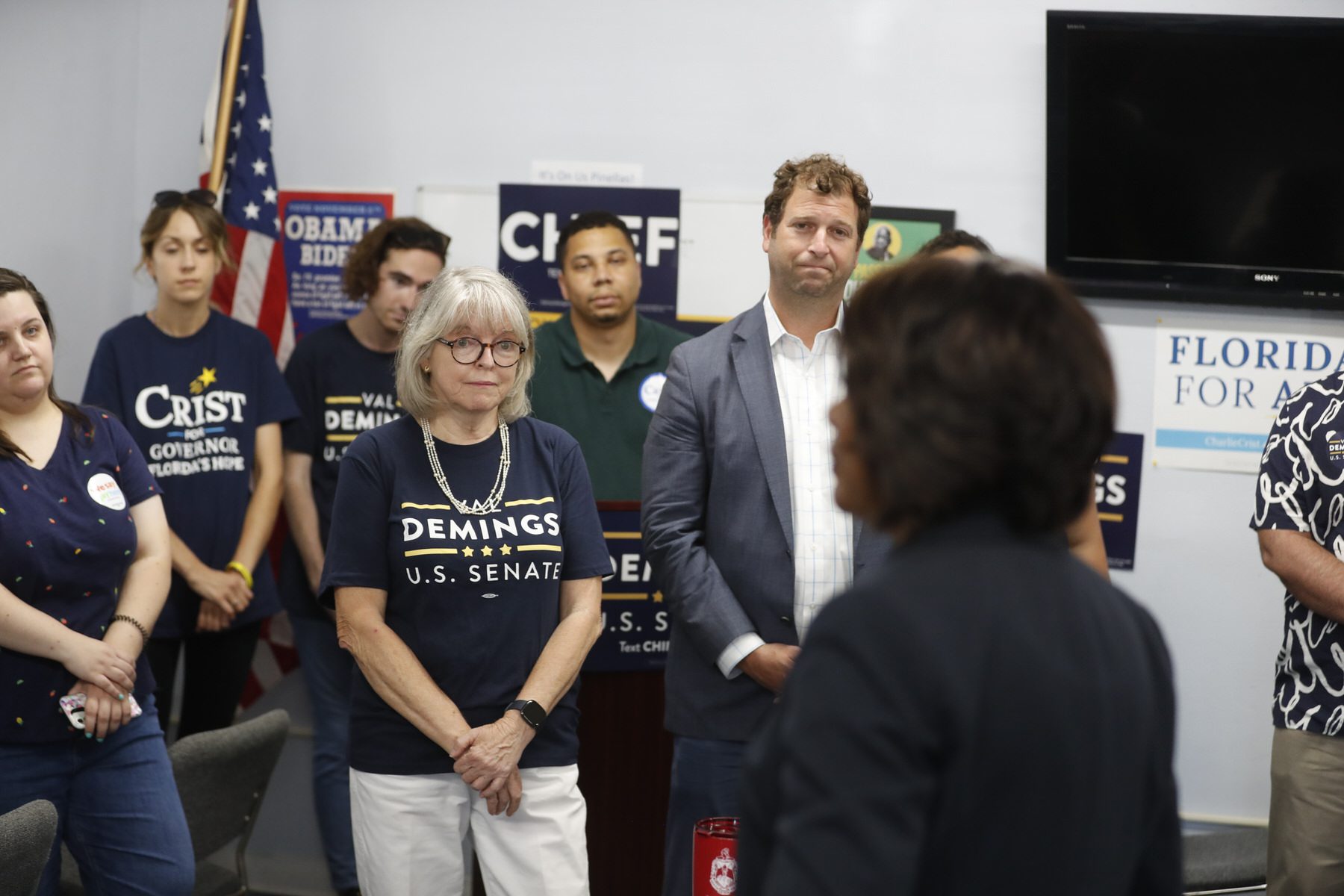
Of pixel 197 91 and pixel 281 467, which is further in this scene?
pixel 197 91

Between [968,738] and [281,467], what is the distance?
2.96 metres

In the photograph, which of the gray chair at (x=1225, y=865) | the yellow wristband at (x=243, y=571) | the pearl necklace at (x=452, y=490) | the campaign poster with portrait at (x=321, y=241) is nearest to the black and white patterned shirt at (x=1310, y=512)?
the gray chair at (x=1225, y=865)

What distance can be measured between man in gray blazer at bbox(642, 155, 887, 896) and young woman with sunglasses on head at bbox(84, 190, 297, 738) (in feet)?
4.77

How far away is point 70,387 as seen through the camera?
379 centimetres

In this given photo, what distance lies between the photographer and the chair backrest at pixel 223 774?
2764mm

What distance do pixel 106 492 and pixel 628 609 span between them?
1.41m

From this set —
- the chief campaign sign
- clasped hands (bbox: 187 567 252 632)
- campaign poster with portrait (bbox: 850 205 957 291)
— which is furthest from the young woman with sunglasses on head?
the chief campaign sign

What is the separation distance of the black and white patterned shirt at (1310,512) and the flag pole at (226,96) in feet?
9.99

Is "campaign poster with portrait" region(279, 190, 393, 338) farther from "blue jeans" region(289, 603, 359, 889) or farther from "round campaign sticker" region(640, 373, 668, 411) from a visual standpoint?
"round campaign sticker" region(640, 373, 668, 411)

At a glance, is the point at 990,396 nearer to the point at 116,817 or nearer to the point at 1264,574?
the point at 116,817

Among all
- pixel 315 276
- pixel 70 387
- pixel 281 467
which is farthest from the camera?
pixel 315 276

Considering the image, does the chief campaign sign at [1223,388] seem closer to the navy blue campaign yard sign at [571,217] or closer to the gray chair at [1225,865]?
the gray chair at [1225,865]

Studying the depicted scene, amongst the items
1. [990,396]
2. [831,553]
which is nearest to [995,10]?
[831,553]

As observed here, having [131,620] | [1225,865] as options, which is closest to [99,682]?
[131,620]
